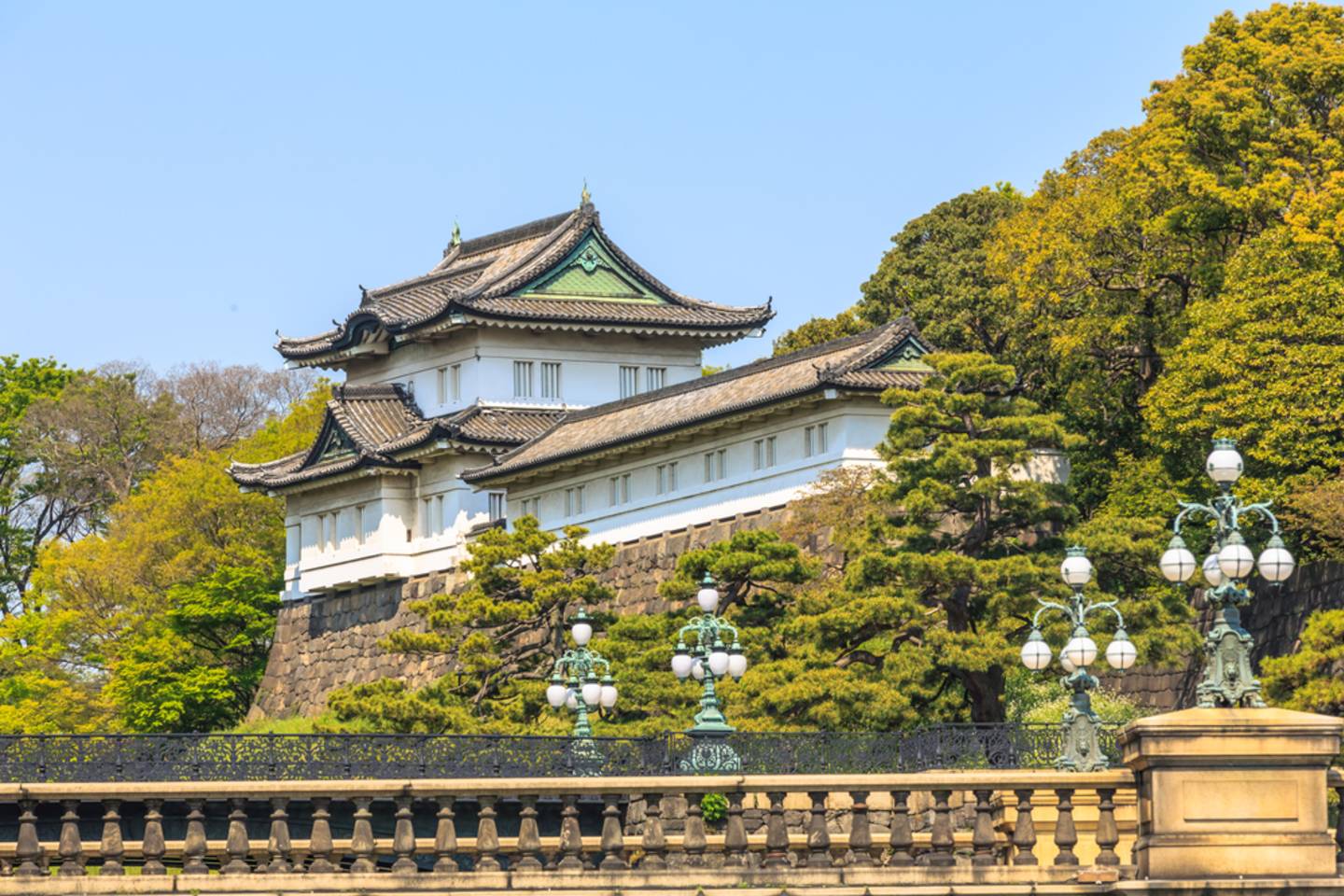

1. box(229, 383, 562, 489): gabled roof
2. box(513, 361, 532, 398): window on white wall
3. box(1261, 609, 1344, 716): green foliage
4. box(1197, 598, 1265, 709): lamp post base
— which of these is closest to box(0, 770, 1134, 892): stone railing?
box(1197, 598, 1265, 709): lamp post base

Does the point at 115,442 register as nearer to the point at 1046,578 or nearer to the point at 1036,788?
the point at 1046,578

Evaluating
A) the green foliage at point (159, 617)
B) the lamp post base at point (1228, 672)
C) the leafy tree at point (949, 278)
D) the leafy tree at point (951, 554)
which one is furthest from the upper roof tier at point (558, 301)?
the lamp post base at point (1228, 672)

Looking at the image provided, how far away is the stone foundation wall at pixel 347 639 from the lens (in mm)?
64875

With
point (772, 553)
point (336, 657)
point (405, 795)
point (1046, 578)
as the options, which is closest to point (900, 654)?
point (1046, 578)

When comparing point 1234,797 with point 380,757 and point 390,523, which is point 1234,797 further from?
point 390,523

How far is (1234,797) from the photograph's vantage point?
71.4 feet

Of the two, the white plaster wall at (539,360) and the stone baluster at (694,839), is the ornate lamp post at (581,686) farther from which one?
the white plaster wall at (539,360)

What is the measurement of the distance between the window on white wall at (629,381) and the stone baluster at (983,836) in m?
51.8

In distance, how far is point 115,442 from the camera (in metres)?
95.7

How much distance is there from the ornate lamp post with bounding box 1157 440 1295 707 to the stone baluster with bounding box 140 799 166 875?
27.4ft

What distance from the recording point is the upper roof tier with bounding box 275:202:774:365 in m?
73.2

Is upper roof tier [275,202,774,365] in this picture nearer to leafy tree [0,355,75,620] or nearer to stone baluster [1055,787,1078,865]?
leafy tree [0,355,75,620]

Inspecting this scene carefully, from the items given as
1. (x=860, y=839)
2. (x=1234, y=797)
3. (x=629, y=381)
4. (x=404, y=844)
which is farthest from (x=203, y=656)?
(x=1234, y=797)

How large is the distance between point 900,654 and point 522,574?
14.9 metres
